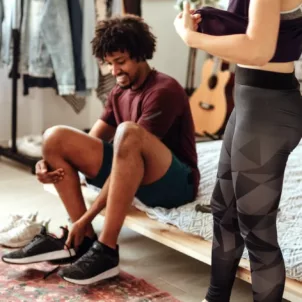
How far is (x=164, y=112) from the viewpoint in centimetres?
190

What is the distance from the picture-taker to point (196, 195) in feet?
6.65

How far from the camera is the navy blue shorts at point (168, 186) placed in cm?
190

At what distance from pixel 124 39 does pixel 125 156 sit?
462mm

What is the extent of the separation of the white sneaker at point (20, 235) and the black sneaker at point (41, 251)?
0.11m

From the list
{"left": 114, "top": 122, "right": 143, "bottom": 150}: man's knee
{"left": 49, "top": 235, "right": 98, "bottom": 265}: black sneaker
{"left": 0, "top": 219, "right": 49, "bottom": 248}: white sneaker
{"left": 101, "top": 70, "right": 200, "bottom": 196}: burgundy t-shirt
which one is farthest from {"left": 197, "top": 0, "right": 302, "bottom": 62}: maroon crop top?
{"left": 0, "top": 219, "right": 49, "bottom": 248}: white sneaker

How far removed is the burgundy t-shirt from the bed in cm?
17

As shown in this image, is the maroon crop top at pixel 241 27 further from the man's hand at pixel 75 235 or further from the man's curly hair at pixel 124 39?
the man's hand at pixel 75 235

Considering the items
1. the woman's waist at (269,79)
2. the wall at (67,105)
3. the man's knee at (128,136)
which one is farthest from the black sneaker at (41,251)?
the wall at (67,105)

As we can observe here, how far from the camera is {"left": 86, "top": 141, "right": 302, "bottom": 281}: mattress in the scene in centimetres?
157

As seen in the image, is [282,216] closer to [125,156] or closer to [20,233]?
[125,156]

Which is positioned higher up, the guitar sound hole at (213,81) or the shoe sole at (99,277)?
the guitar sound hole at (213,81)

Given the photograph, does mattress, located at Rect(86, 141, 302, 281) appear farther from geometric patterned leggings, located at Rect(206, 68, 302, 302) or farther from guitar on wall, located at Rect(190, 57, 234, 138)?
guitar on wall, located at Rect(190, 57, 234, 138)

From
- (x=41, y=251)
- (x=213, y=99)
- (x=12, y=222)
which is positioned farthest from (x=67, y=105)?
(x=41, y=251)

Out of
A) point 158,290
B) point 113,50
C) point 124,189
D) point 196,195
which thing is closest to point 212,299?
point 158,290
